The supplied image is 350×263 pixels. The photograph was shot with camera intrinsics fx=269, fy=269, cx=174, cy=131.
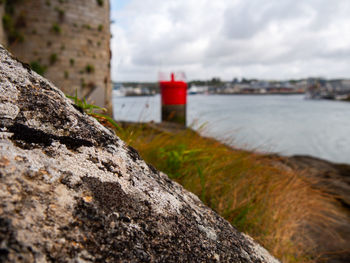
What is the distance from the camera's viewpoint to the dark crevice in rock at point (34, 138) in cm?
63

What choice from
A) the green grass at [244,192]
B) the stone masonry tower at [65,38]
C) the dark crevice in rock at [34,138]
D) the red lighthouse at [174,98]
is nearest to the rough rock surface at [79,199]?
the dark crevice in rock at [34,138]

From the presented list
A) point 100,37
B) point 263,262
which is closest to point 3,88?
point 263,262

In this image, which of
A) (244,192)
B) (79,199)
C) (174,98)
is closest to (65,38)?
(174,98)

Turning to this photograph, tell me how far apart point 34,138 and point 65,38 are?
27.8 ft

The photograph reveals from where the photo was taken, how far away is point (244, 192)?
93.4 inches

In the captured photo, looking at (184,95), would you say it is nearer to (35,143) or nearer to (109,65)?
(109,65)

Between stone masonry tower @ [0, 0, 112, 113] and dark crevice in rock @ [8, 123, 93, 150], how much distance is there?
21.8ft

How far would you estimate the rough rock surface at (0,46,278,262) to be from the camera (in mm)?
504

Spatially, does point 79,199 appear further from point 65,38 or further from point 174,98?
point 174,98

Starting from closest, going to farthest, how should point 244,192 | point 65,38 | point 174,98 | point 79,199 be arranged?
point 79,199 < point 244,192 < point 65,38 < point 174,98

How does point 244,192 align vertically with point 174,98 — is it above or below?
below

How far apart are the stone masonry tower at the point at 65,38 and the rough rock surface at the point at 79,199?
21.5 feet

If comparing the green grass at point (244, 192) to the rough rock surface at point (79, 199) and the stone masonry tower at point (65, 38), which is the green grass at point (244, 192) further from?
the stone masonry tower at point (65, 38)

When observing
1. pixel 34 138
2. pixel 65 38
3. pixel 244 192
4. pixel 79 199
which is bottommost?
pixel 244 192
